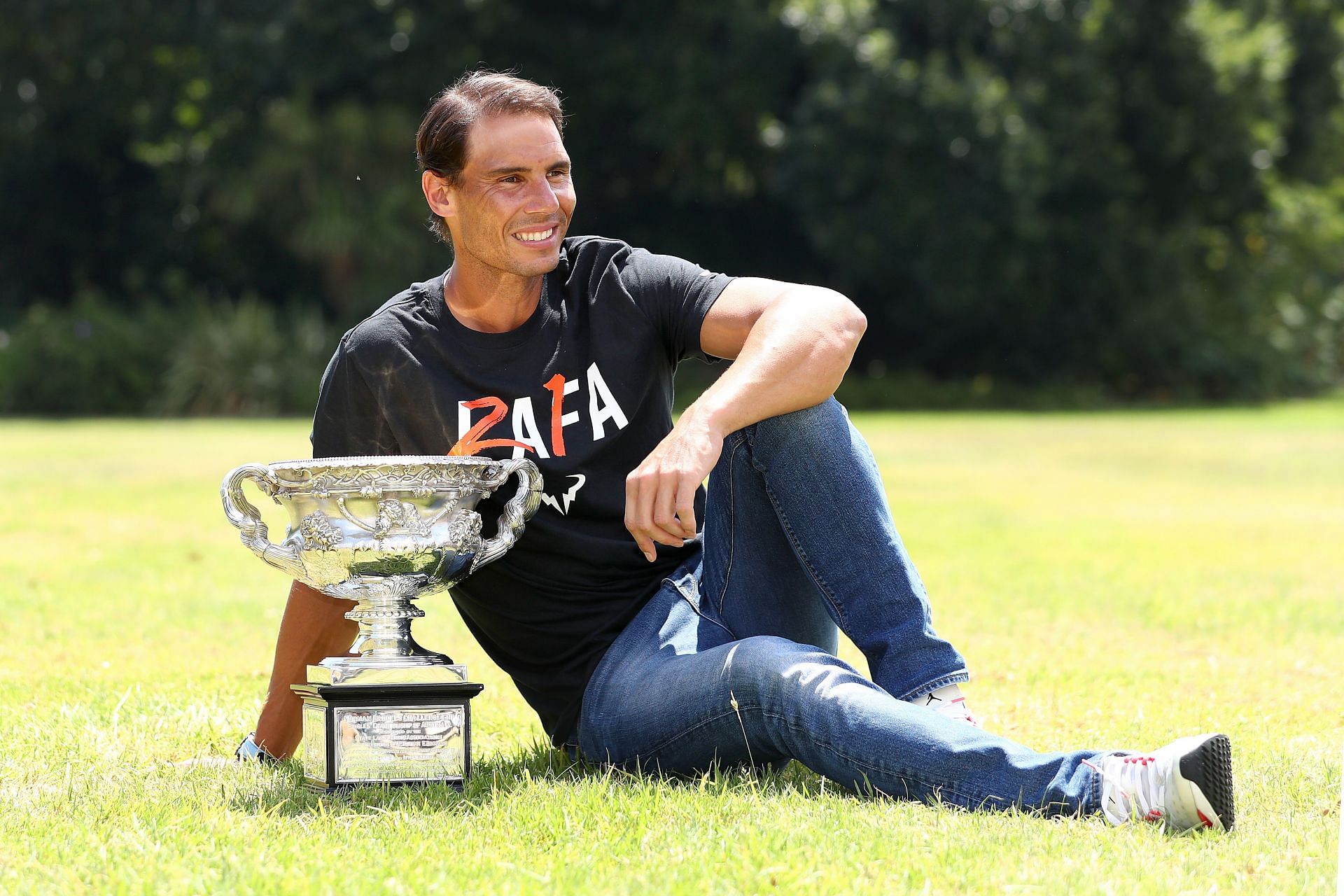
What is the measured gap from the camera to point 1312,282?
35.0 m

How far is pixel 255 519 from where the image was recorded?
2945 millimetres

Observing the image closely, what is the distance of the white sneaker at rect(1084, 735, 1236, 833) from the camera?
2584 millimetres

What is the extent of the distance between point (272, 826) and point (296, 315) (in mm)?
23789

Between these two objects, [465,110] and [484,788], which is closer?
[484,788]

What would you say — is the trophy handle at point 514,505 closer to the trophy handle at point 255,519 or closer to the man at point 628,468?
the man at point 628,468

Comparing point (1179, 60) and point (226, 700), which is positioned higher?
point (1179, 60)

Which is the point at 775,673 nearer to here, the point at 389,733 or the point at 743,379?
the point at 743,379

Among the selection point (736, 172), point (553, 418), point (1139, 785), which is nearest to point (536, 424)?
point (553, 418)

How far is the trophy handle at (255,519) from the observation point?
2.85 m

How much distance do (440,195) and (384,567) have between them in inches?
33.9

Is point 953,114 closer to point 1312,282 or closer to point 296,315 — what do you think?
point 296,315

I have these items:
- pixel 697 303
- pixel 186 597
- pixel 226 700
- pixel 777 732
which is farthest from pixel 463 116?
pixel 186 597

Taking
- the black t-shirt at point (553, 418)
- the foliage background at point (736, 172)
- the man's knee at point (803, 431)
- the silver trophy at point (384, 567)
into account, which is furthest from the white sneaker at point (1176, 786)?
the foliage background at point (736, 172)

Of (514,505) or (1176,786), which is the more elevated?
(514,505)
